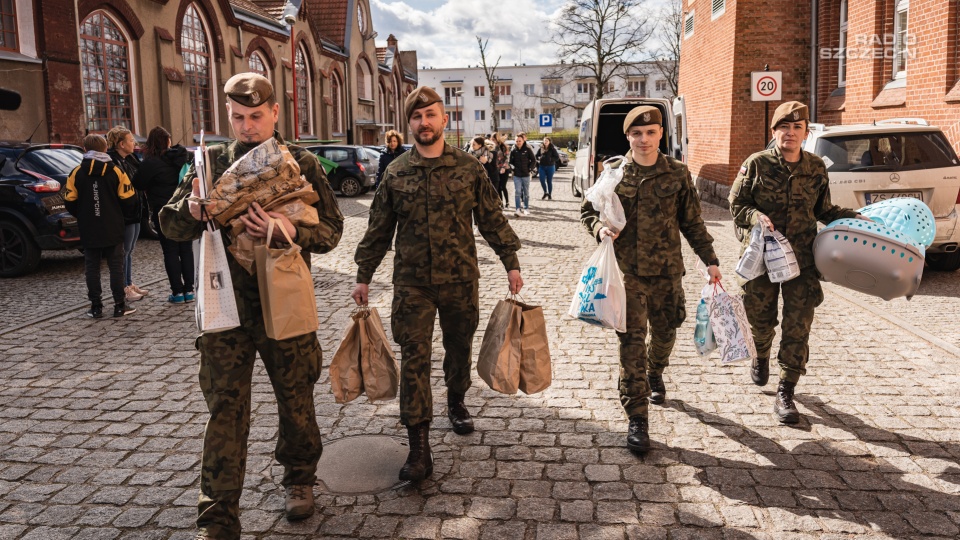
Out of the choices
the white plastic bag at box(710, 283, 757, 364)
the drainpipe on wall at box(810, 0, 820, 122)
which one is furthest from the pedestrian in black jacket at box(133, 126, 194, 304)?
the drainpipe on wall at box(810, 0, 820, 122)

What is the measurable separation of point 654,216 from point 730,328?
805mm

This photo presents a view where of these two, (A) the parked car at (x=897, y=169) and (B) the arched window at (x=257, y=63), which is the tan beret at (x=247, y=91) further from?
(B) the arched window at (x=257, y=63)

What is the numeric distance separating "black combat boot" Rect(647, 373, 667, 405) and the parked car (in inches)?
205

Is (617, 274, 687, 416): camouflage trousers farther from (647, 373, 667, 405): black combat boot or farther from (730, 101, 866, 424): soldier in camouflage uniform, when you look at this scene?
(730, 101, 866, 424): soldier in camouflage uniform

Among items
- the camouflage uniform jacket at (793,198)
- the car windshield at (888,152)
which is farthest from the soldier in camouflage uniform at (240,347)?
the car windshield at (888,152)

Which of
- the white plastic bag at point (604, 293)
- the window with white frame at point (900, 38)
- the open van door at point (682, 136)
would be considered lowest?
the white plastic bag at point (604, 293)

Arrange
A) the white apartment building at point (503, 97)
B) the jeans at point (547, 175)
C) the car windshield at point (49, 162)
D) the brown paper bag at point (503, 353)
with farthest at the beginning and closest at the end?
the white apartment building at point (503, 97), the jeans at point (547, 175), the car windshield at point (49, 162), the brown paper bag at point (503, 353)

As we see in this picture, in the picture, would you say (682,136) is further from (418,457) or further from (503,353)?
(418,457)

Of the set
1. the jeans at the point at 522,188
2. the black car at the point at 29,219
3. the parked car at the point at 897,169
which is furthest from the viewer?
the jeans at the point at 522,188

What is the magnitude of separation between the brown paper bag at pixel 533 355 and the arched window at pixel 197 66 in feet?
79.7

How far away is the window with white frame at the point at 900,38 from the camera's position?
47.8 feet

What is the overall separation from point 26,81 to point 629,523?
761 inches

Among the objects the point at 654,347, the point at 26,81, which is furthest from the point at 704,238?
the point at 26,81

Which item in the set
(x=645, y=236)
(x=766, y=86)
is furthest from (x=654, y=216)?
(x=766, y=86)
